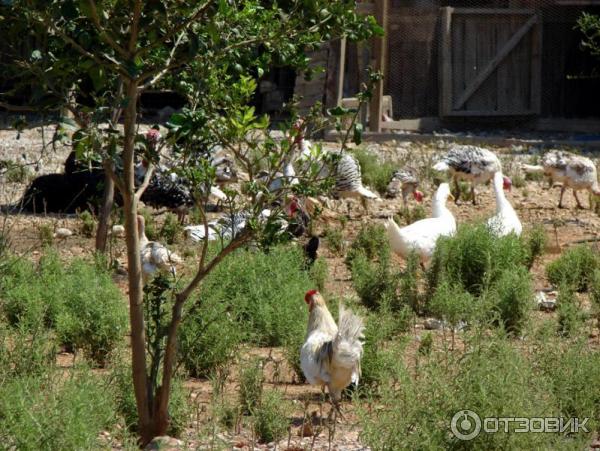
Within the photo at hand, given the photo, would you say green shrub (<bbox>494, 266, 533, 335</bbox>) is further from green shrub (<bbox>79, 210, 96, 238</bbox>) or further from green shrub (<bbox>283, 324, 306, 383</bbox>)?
green shrub (<bbox>79, 210, 96, 238</bbox>)

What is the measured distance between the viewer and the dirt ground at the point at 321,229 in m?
5.21

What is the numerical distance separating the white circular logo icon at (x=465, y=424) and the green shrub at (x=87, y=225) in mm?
6593

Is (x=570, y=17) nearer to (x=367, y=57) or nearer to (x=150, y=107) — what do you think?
(x=367, y=57)

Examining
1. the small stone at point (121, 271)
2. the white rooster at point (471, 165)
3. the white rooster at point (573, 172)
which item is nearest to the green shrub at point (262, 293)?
the small stone at point (121, 271)

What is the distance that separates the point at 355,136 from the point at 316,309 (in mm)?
1772

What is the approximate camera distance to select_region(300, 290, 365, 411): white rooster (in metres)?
5.38

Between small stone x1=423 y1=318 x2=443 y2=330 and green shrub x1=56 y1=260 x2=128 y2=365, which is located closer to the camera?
green shrub x1=56 y1=260 x2=128 y2=365

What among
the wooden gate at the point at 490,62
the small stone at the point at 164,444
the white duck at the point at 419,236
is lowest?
the small stone at the point at 164,444

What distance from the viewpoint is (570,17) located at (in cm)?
1842

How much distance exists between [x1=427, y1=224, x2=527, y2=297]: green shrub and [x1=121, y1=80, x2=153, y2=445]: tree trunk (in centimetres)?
335

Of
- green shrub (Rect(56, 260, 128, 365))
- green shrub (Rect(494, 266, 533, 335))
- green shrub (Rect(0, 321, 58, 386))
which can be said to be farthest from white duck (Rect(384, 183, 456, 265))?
green shrub (Rect(0, 321, 58, 386))

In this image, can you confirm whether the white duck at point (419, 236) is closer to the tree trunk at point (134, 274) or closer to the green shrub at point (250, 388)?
the green shrub at point (250, 388)

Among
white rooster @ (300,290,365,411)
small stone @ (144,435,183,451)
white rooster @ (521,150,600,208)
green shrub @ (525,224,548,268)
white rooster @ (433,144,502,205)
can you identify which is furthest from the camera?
white rooster @ (433,144,502,205)

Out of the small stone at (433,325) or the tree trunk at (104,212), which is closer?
the small stone at (433,325)
